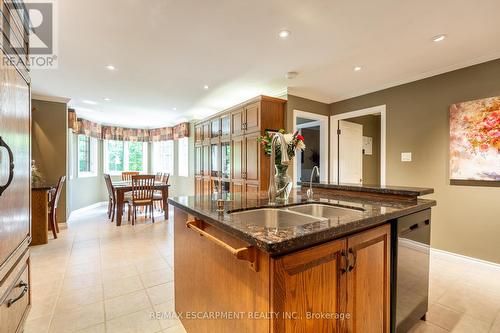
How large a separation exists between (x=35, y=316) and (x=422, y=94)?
4.80 meters

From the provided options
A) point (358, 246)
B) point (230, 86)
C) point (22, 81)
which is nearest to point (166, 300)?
point (358, 246)

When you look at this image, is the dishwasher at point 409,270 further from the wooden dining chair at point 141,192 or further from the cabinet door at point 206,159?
the wooden dining chair at point 141,192

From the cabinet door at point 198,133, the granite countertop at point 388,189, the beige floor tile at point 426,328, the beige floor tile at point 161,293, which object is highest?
the cabinet door at point 198,133

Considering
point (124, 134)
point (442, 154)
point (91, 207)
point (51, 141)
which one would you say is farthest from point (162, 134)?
point (442, 154)

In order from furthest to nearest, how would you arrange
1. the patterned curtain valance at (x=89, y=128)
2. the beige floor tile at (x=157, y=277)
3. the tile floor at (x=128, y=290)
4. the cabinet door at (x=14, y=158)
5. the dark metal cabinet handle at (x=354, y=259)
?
the patterned curtain valance at (x=89, y=128) → the beige floor tile at (x=157, y=277) → the tile floor at (x=128, y=290) → the dark metal cabinet handle at (x=354, y=259) → the cabinet door at (x=14, y=158)

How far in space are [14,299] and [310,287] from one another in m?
1.44

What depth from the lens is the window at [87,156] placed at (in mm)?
5895

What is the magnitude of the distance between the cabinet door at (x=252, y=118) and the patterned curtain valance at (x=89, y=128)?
4407 mm

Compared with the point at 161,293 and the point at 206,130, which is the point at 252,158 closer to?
the point at 206,130

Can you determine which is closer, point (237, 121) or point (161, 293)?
point (161, 293)

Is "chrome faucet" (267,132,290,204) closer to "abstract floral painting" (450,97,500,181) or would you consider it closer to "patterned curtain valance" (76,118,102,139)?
"abstract floral painting" (450,97,500,181)

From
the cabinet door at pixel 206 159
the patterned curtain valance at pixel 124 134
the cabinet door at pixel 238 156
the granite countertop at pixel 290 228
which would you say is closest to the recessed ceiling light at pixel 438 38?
the granite countertop at pixel 290 228

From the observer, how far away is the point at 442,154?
119 inches

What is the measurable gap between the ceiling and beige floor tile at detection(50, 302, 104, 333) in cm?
242
